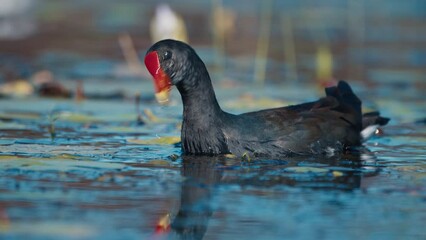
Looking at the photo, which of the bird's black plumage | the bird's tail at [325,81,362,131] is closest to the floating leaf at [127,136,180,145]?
the bird's black plumage

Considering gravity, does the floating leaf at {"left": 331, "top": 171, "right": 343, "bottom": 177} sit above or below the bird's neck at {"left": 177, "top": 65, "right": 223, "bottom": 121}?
below

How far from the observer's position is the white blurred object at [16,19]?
1833cm

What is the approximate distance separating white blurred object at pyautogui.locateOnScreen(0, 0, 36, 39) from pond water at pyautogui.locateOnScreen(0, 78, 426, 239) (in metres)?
9.38

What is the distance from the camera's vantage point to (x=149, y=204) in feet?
18.5

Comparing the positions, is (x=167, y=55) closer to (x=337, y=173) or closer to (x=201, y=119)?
(x=201, y=119)

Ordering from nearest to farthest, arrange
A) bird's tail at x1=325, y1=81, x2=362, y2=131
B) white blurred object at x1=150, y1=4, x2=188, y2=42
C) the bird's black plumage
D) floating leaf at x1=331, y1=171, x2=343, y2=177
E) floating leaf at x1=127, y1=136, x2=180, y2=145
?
1. floating leaf at x1=331, y1=171, x2=343, y2=177
2. the bird's black plumage
3. floating leaf at x1=127, y1=136, x2=180, y2=145
4. bird's tail at x1=325, y1=81, x2=362, y2=131
5. white blurred object at x1=150, y1=4, x2=188, y2=42

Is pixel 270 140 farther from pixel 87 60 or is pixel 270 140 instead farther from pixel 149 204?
pixel 87 60

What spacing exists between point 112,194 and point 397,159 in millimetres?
2588

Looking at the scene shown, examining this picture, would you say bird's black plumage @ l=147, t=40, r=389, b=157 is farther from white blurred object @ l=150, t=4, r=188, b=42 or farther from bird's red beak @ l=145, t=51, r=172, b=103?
white blurred object @ l=150, t=4, r=188, b=42

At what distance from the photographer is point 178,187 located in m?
6.16

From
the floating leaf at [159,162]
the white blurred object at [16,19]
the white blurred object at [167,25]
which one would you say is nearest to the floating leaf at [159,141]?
the floating leaf at [159,162]

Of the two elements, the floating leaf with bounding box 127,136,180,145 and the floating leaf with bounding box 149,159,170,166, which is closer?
the floating leaf with bounding box 149,159,170,166

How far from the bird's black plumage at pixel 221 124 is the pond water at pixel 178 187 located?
12 cm

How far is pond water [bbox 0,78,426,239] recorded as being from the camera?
509cm
